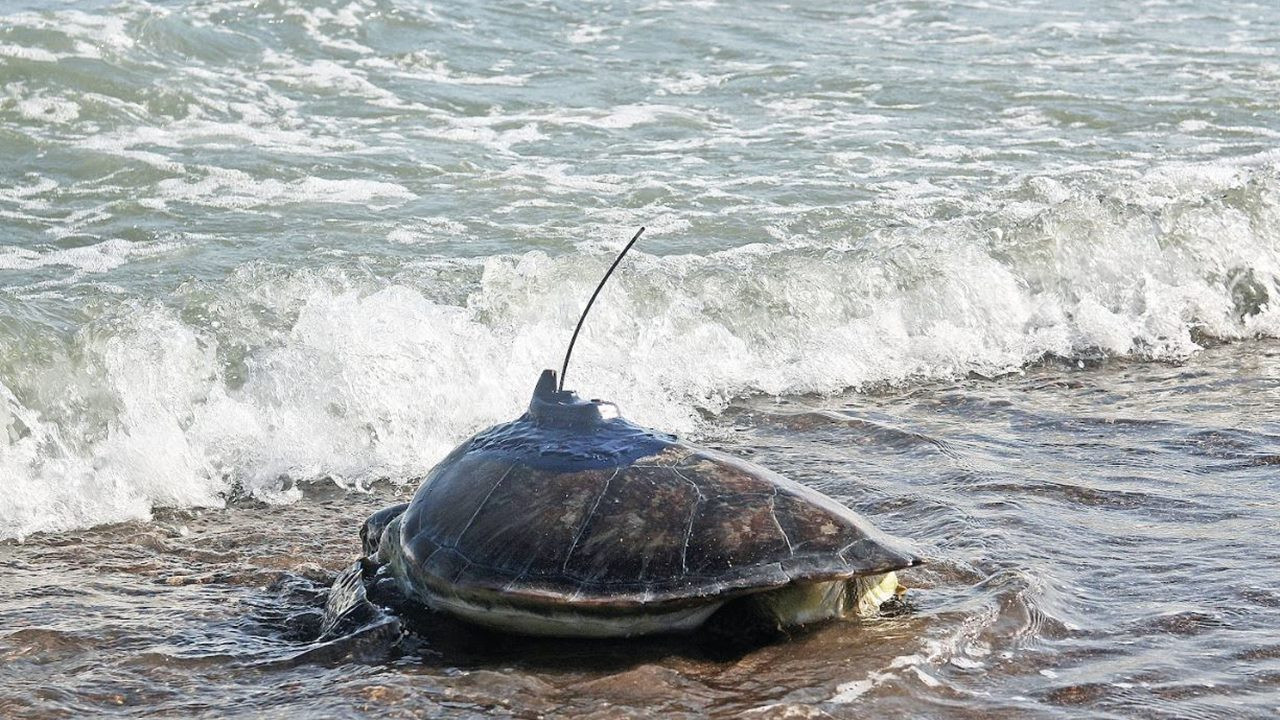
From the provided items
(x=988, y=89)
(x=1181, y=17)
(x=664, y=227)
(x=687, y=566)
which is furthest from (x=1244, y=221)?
(x=1181, y=17)

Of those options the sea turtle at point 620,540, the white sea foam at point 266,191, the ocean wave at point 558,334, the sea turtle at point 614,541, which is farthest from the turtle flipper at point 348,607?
the white sea foam at point 266,191

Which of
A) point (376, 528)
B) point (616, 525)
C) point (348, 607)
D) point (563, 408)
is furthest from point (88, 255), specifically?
point (616, 525)

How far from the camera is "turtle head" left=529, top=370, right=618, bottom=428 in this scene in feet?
13.1

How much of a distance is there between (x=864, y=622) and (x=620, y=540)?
2.50 ft

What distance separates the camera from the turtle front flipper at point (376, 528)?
423 centimetres

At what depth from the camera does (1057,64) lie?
1386 cm

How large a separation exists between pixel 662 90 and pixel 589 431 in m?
8.88

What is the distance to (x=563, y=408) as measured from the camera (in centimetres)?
399

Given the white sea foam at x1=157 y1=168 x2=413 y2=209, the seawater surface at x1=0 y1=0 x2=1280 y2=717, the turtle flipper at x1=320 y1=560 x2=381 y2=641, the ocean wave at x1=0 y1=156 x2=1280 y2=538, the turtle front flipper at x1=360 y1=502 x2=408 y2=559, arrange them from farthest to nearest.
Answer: the white sea foam at x1=157 y1=168 x2=413 y2=209
the ocean wave at x1=0 y1=156 x2=1280 y2=538
the turtle front flipper at x1=360 y1=502 x2=408 y2=559
the turtle flipper at x1=320 y1=560 x2=381 y2=641
the seawater surface at x1=0 y1=0 x2=1280 y2=717

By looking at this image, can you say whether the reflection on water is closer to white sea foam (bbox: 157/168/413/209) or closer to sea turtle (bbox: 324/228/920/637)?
sea turtle (bbox: 324/228/920/637)

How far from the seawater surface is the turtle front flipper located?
0.36m

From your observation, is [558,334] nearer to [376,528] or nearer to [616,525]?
[376,528]

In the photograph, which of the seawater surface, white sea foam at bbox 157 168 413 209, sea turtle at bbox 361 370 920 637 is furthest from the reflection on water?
white sea foam at bbox 157 168 413 209

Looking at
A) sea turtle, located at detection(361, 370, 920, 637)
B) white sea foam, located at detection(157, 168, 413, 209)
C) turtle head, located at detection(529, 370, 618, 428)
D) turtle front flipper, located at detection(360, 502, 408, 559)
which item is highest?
white sea foam, located at detection(157, 168, 413, 209)
